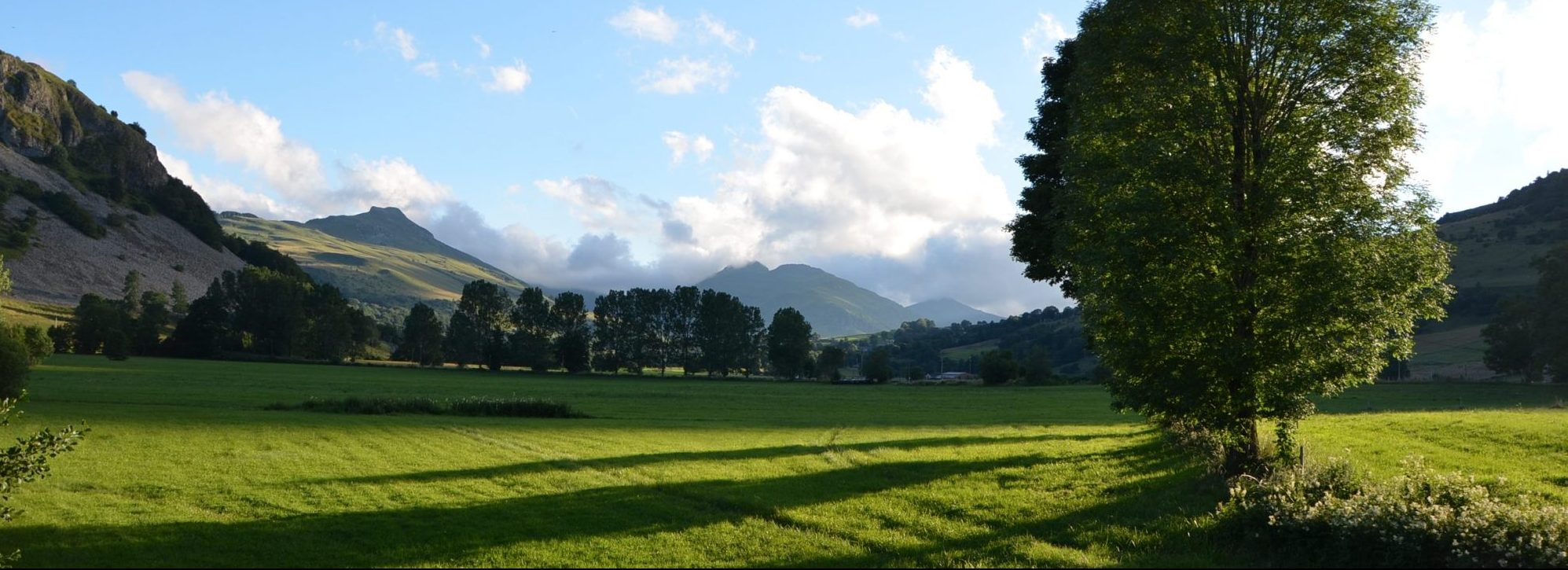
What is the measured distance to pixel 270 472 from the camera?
25953mm

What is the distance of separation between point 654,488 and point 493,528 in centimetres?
622

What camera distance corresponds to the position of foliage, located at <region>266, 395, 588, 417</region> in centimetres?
5619

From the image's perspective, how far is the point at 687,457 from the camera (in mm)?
31703

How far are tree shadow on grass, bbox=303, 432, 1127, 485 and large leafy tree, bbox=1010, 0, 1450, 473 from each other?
13202 millimetres

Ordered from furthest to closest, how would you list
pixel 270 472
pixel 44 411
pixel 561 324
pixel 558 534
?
1. pixel 561 324
2. pixel 44 411
3. pixel 270 472
4. pixel 558 534

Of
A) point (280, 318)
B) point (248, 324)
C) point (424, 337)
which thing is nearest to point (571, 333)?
point (424, 337)

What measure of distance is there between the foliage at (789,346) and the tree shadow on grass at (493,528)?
473 feet

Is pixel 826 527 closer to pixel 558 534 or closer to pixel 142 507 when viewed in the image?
pixel 558 534

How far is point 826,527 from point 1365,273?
14028 mm

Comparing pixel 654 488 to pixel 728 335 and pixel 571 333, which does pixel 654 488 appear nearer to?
pixel 571 333

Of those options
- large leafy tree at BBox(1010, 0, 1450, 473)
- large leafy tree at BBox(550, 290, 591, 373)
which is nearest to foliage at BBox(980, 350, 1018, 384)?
large leafy tree at BBox(550, 290, 591, 373)

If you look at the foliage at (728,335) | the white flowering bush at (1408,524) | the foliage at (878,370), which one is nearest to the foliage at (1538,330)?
the foliage at (878,370)

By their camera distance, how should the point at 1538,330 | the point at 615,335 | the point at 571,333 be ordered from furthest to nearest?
1. the point at 615,335
2. the point at 571,333
3. the point at 1538,330

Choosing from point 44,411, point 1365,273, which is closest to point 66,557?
point 1365,273
